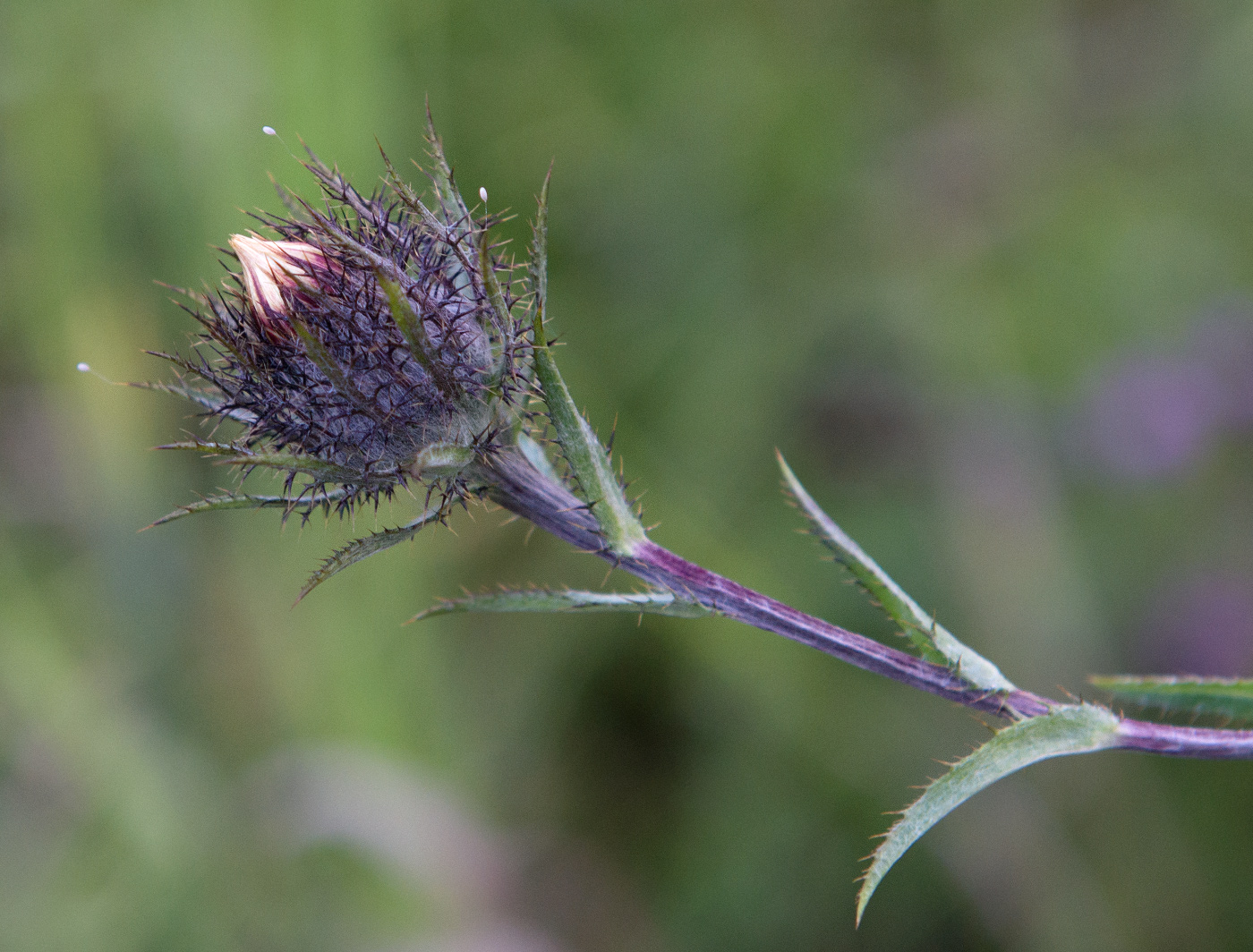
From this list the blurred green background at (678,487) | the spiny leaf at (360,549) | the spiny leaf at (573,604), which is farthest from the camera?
the blurred green background at (678,487)

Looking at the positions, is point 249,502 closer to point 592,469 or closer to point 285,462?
point 285,462

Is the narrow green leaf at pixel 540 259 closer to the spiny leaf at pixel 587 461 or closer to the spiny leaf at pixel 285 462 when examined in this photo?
the spiny leaf at pixel 587 461

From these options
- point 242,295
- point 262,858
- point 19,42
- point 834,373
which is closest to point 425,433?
point 242,295

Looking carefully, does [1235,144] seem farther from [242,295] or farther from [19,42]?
[19,42]

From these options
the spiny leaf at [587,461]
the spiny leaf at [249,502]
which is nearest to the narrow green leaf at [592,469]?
the spiny leaf at [587,461]

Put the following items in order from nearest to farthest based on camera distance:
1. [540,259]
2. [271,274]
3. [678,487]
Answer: [540,259] → [271,274] → [678,487]

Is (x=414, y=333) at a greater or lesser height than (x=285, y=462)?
greater

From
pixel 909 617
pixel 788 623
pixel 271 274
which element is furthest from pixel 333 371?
pixel 909 617

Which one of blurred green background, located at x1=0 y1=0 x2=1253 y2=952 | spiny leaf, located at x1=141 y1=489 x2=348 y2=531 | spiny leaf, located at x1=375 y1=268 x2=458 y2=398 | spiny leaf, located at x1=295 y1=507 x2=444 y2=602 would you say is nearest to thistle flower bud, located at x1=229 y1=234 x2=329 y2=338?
spiny leaf, located at x1=375 y1=268 x2=458 y2=398
